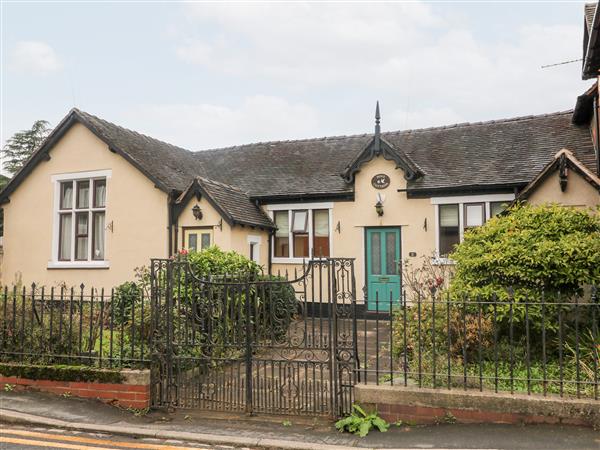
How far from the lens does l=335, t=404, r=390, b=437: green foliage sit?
17.9 feet

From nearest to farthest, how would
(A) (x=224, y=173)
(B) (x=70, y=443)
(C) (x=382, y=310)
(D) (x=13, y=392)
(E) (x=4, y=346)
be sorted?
(B) (x=70, y=443) → (D) (x=13, y=392) → (E) (x=4, y=346) → (C) (x=382, y=310) → (A) (x=224, y=173)

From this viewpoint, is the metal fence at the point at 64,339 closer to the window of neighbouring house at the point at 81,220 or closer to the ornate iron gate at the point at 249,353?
the ornate iron gate at the point at 249,353

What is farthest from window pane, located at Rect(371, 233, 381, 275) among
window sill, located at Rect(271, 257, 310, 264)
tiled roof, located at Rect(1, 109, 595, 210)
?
window sill, located at Rect(271, 257, 310, 264)

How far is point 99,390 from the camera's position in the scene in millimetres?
6488

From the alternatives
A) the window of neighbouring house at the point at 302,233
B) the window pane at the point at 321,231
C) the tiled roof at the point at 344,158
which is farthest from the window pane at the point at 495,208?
the window pane at the point at 321,231

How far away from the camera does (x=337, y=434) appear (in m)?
5.48

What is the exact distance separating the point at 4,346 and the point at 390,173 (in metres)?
10.5

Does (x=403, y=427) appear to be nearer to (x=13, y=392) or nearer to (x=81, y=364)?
(x=81, y=364)

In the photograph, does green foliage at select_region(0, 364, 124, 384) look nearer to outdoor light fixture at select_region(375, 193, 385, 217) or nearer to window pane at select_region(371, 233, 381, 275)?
window pane at select_region(371, 233, 381, 275)

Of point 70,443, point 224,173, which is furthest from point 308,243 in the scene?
point 70,443

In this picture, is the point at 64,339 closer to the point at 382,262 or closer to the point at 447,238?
the point at 382,262

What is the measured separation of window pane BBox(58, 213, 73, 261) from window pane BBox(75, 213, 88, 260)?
29cm

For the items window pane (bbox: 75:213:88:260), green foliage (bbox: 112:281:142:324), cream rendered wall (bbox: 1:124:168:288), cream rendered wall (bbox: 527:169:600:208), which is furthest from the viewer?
window pane (bbox: 75:213:88:260)

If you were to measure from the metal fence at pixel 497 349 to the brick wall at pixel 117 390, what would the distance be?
2.88 m
